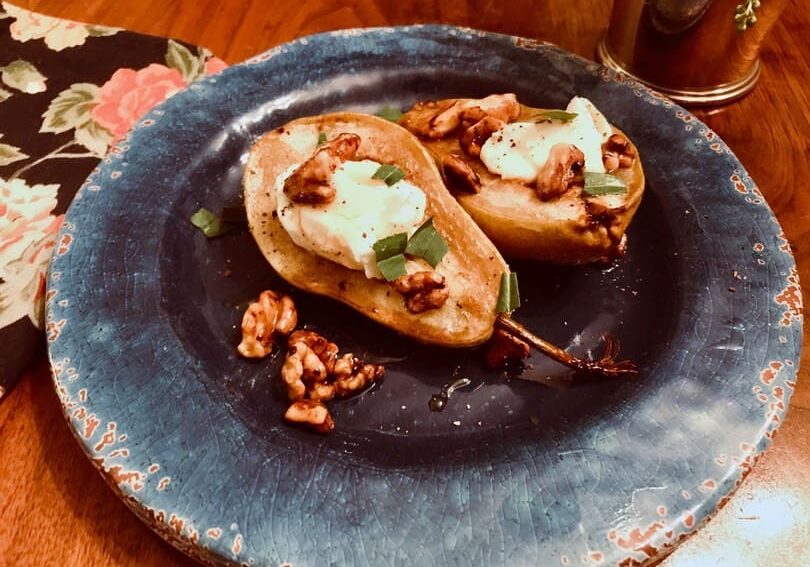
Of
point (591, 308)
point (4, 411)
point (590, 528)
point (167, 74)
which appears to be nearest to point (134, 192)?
point (4, 411)

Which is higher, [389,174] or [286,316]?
[389,174]

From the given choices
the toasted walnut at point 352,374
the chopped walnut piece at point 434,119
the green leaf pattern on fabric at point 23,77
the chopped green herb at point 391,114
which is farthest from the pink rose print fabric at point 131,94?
the toasted walnut at point 352,374

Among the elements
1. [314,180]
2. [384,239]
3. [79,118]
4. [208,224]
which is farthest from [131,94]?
[384,239]

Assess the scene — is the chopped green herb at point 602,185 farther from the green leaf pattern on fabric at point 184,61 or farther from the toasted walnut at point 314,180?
the green leaf pattern on fabric at point 184,61

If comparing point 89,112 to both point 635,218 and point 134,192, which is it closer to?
point 134,192

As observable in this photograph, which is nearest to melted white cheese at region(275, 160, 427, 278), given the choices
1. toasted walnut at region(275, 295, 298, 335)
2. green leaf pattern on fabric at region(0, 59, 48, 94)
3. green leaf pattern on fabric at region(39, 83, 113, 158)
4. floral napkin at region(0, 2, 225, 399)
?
toasted walnut at region(275, 295, 298, 335)

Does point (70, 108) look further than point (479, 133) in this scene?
Yes

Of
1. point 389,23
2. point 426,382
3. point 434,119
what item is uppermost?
point 434,119

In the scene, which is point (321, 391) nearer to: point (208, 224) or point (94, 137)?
point (208, 224)
